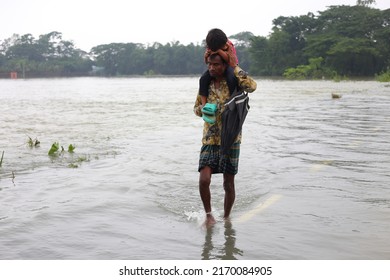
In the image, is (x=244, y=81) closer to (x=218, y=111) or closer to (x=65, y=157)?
(x=218, y=111)

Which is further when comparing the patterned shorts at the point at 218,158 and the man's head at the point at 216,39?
the patterned shorts at the point at 218,158

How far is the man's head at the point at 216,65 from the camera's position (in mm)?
4020

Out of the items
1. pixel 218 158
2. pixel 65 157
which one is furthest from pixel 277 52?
pixel 218 158

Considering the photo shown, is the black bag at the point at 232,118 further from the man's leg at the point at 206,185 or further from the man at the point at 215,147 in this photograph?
the man's leg at the point at 206,185

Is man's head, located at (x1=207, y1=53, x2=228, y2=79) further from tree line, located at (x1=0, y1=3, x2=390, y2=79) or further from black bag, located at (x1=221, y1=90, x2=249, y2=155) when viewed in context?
tree line, located at (x1=0, y1=3, x2=390, y2=79)

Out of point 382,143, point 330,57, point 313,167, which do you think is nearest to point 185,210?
point 313,167

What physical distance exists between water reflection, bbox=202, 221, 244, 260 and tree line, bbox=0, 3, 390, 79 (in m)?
54.4

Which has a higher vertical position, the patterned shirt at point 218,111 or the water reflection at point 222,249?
the patterned shirt at point 218,111

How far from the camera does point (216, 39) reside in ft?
13.2

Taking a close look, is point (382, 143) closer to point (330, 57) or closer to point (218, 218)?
point (218, 218)

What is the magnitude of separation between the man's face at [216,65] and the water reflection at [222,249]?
1.25 meters

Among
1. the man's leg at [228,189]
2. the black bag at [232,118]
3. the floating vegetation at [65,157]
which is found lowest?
the floating vegetation at [65,157]

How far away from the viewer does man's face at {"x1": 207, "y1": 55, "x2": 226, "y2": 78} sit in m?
4.02

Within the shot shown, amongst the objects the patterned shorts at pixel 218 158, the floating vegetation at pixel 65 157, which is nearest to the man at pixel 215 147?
the patterned shorts at pixel 218 158
